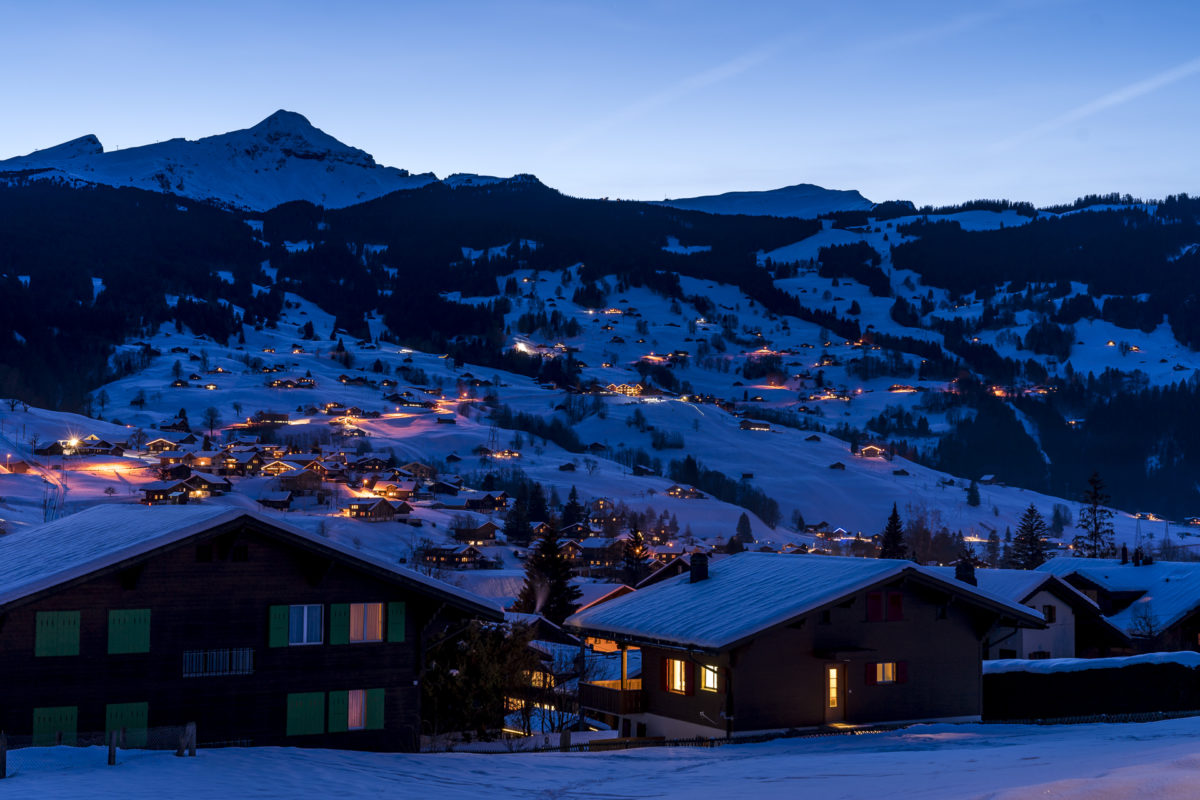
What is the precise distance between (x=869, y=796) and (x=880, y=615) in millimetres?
14360

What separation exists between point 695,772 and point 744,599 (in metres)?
9.38

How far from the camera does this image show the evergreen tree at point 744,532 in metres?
125

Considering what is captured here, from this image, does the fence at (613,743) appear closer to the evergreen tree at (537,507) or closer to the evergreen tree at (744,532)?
the evergreen tree at (744,532)

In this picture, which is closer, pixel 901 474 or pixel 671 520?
pixel 671 520

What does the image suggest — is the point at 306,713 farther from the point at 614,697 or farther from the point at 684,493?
the point at 684,493

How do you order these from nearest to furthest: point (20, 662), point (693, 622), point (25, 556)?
point (20, 662) → point (25, 556) → point (693, 622)

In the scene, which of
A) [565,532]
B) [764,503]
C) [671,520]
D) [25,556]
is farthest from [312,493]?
[25,556]

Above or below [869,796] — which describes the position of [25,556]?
above

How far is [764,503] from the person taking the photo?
512 feet

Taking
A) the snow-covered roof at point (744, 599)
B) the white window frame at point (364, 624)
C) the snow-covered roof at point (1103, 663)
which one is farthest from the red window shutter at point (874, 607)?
the white window frame at point (364, 624)

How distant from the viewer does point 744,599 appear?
86.6ft

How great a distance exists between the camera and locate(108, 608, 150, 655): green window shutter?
21062mm

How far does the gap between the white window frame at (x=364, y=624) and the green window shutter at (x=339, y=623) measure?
0.13 m

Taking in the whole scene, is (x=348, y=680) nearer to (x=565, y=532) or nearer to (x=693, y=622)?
(x=693, y=622)
